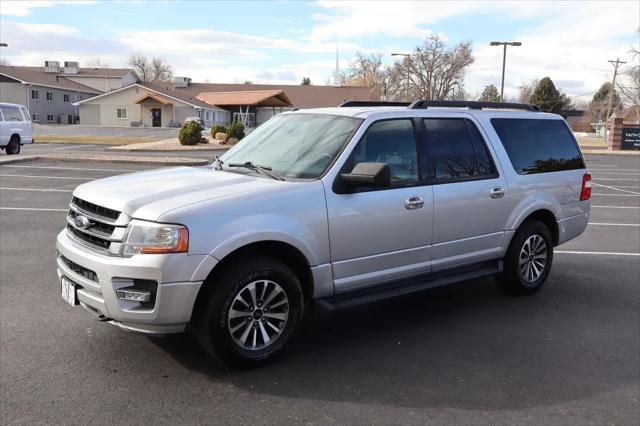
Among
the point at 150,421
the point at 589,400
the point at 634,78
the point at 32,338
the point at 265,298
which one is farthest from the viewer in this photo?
the point at 634,78

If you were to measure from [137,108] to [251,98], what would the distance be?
51.7 feet

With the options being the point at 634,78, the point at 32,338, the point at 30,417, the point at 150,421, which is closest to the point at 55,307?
the point at 32,338

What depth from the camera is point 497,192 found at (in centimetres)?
549

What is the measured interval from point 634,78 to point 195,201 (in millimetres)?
74111

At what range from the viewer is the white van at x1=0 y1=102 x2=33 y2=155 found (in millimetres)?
22828

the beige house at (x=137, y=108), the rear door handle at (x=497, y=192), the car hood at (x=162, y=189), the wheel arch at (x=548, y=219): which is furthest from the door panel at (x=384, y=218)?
the beige house at (x=137, y=108)

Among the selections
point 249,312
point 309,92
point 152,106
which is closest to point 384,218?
point 249,312

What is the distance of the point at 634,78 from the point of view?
66.1 metres

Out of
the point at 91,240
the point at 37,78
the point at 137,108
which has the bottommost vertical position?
the point at 91,240

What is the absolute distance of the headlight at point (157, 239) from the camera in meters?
3.66

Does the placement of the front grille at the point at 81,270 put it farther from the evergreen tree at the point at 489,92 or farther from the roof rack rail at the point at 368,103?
the evergreen tree at the point at 489,92

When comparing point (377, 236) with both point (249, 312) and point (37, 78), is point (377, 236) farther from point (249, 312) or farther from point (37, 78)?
point (37, 78)

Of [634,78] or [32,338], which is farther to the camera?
[634,78]

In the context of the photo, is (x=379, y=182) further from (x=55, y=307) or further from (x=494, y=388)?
(x=55, y=307)
